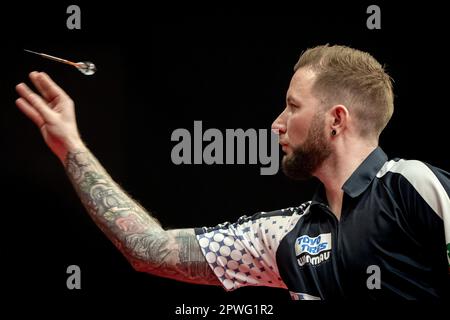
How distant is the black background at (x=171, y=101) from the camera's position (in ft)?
8.50

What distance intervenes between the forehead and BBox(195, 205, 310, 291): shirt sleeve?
13.8 inches

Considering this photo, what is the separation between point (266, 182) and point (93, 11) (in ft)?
3.00

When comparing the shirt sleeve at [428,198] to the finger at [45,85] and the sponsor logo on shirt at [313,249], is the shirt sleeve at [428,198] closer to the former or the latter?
the sponsor logo on shirt at [313,249]

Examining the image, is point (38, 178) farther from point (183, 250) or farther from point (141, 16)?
point (183, 250)

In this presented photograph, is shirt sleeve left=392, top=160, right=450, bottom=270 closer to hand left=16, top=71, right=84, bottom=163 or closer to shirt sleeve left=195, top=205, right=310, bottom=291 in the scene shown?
shirt sleeve left=195, top=205, right=310, bottom=291

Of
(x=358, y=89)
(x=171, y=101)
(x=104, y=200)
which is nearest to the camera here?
(x=104, y=200)

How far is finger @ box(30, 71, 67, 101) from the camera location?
1.67m

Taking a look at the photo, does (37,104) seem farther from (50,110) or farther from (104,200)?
(104,200)

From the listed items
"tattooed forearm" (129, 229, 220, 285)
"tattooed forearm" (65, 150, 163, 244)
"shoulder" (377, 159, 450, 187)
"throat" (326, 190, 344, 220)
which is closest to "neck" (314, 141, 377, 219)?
"throat" (326, 190, 344, 220)

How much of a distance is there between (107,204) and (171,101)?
0.83 m

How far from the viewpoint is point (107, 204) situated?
73.6 inches

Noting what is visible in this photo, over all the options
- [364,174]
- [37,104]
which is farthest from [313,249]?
[37,104]

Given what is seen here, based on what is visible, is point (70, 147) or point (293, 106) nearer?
point (70, 147)

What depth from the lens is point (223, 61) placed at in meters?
2.62
